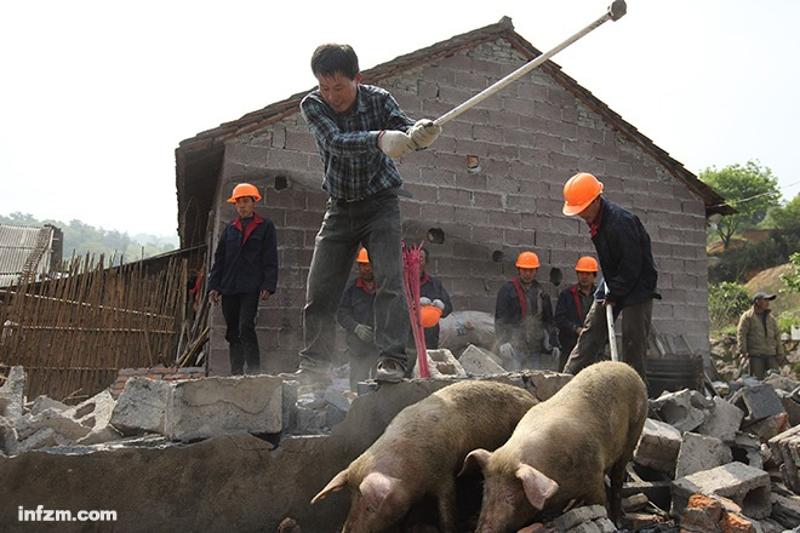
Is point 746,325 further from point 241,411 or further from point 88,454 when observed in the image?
point 88,454

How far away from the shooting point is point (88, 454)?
3307 millimetres

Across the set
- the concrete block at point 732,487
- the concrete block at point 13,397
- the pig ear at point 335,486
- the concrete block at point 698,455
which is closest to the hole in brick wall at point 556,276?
the concrete block at point 698,455

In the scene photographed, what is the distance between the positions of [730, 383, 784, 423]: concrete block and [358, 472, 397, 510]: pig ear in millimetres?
3650

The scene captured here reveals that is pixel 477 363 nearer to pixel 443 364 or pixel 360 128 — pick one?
pixel 443 364

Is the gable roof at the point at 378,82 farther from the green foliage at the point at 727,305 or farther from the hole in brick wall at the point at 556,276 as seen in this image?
the green foliage at the point at 727,305

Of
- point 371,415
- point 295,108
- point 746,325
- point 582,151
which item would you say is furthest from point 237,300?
point 746,325

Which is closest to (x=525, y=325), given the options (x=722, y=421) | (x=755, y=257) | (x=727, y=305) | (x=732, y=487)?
(x=722, y=421)

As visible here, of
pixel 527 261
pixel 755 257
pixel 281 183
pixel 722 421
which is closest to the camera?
pixel 722 421

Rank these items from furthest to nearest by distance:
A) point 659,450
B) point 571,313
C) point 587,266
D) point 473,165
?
point 473,165
point 587,266
point 571,313
point 659,450

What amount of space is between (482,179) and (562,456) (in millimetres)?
6516

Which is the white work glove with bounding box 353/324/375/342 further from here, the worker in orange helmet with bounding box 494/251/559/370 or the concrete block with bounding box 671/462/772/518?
the concrete block with bounding box 671/462/772/518

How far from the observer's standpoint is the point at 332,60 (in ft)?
12.3

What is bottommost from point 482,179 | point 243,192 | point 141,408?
point 141,408

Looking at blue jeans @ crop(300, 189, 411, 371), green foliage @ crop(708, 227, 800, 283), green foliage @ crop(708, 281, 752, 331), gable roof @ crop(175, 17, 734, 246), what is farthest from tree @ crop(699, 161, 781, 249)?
blue jeans @ crop(300, 189, 411, 371)
